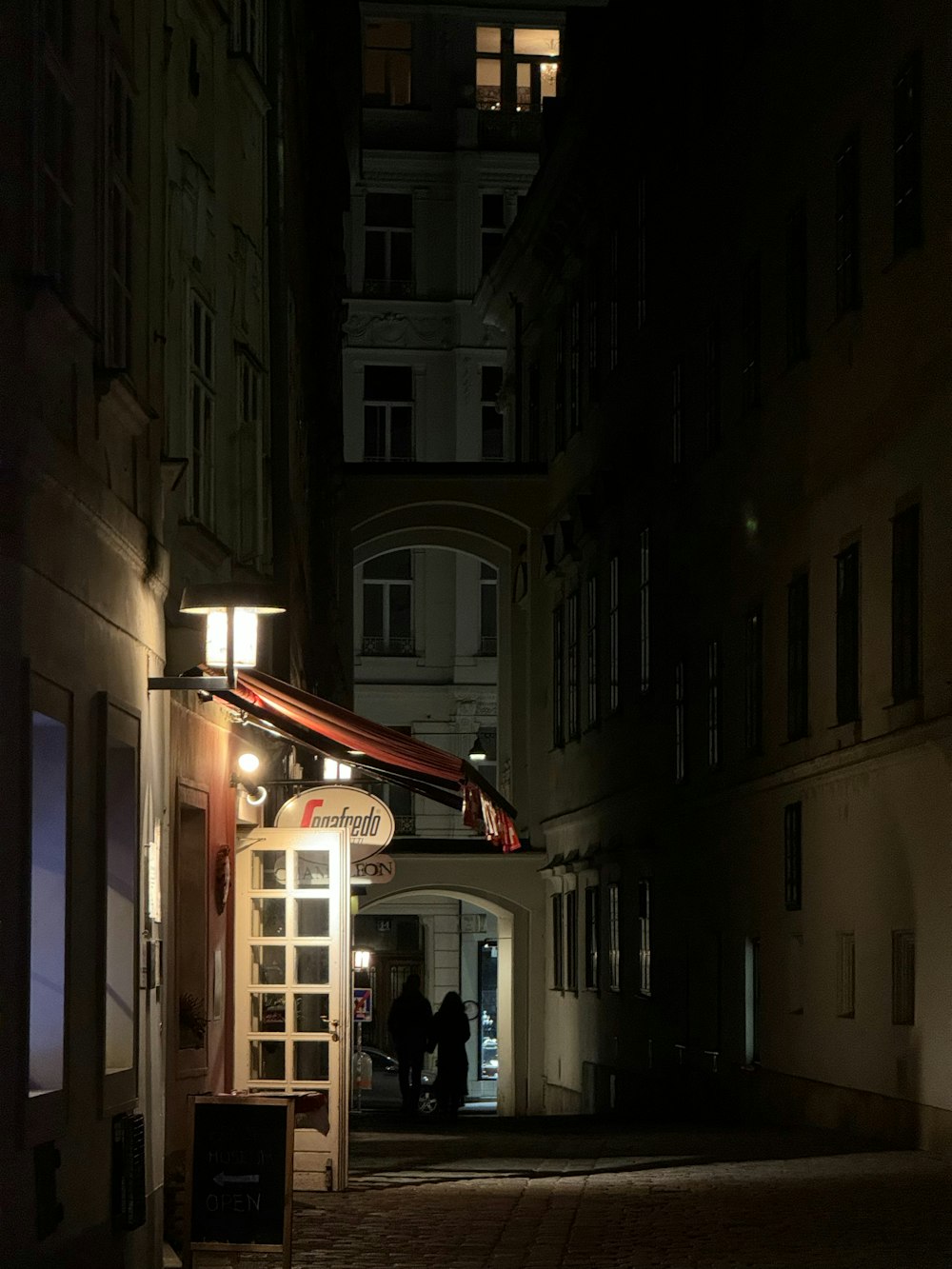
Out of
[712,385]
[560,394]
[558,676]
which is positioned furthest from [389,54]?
[712,385]

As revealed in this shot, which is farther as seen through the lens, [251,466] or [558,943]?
[558,943]

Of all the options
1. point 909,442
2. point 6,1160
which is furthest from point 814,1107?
point 6,1160

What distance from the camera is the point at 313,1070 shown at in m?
16.4

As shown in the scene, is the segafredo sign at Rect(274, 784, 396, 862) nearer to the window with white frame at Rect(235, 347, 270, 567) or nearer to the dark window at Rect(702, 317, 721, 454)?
the window with white frame at Rect(235, 347, 270, 567)

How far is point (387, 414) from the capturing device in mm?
52938

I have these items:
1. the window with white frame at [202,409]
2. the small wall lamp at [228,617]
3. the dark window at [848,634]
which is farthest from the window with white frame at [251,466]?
the dark window at [848,634]

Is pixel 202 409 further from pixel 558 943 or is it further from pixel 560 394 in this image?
pixel 558 943

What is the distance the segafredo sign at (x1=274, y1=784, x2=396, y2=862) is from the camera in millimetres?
16891

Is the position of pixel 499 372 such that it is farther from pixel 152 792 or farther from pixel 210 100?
pixel 152 792

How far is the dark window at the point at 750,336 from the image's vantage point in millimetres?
24406

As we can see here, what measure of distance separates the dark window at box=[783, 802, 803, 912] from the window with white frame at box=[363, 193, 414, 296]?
32266mm

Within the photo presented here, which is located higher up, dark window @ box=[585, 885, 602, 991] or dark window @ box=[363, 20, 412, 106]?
dark window @ box=[363, 20, 412, 106]

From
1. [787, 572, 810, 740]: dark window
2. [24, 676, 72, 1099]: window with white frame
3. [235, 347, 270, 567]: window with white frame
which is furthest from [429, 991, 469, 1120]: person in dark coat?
[24, 676, 72, 1099]: window with white frame

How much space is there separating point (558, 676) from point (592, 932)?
5.06m
